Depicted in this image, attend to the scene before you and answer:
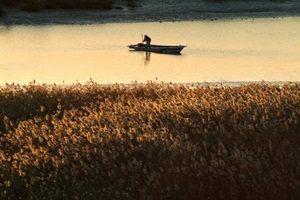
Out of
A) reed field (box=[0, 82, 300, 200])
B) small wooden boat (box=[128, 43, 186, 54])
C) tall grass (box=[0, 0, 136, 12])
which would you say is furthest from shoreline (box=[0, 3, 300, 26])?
reed field (box=[0, 82, 300, 200])

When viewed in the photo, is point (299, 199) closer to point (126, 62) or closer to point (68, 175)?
point (68, 175)

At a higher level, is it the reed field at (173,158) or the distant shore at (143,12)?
the distant shore at (143,12)

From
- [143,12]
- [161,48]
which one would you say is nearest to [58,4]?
[143,12]

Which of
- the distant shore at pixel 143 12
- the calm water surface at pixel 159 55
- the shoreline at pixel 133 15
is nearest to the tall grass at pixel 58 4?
the distant shore at pixel 143 12

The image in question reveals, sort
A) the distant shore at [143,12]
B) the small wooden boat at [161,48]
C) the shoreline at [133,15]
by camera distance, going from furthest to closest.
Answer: the distant shore at [143,12]
the shoreline at [133,15]
the small wooden boat at [161,48]

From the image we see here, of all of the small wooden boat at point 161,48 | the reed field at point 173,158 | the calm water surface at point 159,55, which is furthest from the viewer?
the small wooden boat at point 161,48

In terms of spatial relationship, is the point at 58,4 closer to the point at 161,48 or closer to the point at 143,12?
the point at 143,12

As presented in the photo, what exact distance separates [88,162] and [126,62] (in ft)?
138

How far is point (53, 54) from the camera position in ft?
201

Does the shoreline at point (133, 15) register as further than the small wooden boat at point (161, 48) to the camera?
Yes

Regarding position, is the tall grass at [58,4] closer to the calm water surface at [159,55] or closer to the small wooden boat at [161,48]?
the calm water surface at [159,55]

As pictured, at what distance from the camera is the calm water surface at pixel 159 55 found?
140ft

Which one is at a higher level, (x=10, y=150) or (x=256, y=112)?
(x=256, y=112)

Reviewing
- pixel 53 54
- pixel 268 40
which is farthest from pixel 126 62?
pixel 268 40
